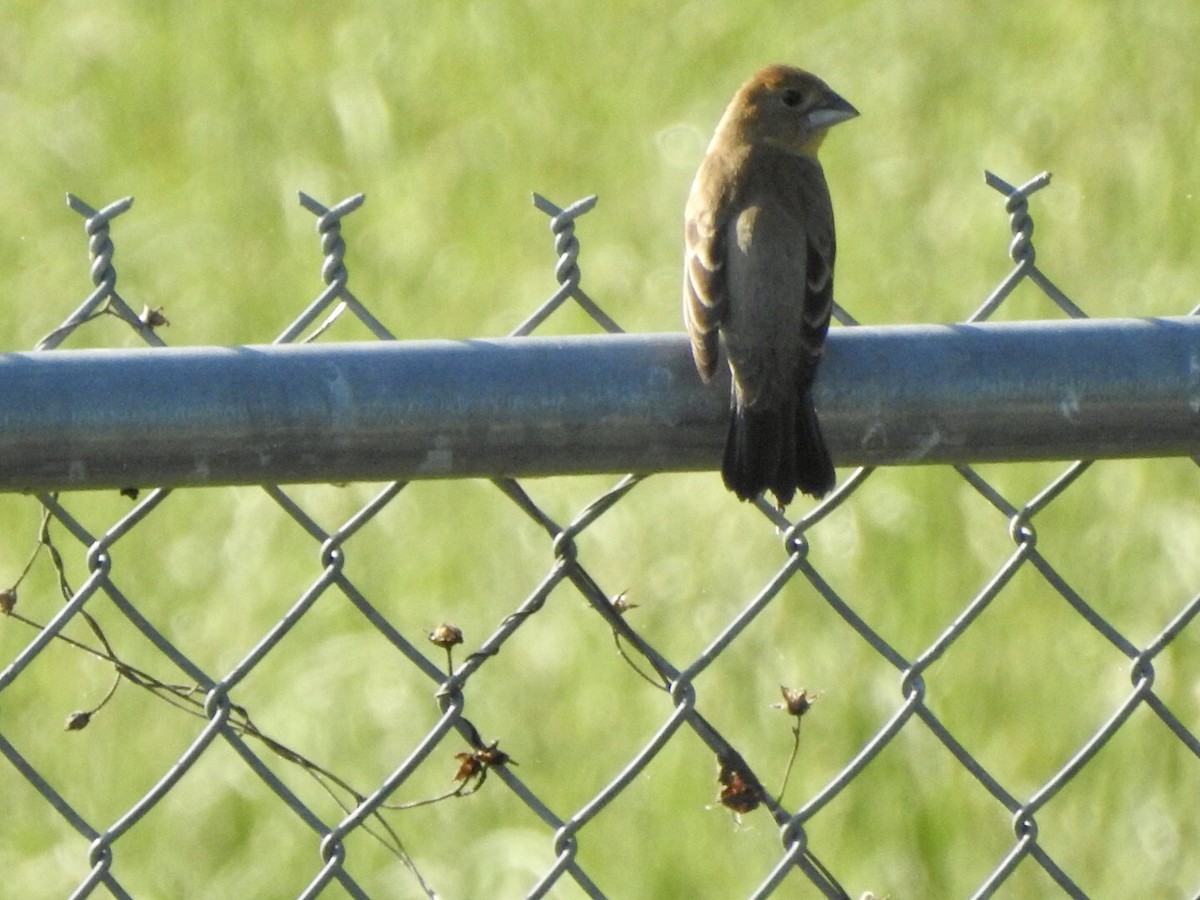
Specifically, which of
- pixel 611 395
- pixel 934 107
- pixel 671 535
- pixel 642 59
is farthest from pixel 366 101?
pixel 611 395

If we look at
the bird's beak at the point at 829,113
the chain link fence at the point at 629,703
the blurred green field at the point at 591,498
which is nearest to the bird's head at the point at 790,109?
the bird's beak at the point at 829,113

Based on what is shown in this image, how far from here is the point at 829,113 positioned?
506 centimetres

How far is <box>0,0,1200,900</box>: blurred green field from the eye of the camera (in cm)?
485

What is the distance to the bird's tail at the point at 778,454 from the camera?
2.79 meters

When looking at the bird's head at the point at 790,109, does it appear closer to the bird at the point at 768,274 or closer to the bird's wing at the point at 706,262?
the bird at the point at 768,274

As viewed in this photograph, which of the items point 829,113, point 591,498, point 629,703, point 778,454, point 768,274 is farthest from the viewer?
point 591,498

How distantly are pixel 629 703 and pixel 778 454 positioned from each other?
7.05 feet

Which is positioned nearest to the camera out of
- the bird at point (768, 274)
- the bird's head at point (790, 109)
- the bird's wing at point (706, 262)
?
the bird at point (768, 274)

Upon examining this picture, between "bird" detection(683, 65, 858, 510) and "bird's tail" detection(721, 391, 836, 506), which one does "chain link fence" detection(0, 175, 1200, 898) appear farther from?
"bird's tail" detection(721, 391, 836, 506)

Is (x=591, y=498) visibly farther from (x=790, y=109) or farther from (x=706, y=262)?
(x=706, y=262)

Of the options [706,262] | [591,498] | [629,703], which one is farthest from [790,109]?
[629,703]

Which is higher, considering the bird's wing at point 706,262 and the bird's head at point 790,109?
Answer: the bird's head at point 790,109

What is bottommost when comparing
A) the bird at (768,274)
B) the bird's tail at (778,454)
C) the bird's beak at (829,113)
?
the bird's tail at (778,454)

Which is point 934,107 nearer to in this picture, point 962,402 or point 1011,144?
point 1011,144
